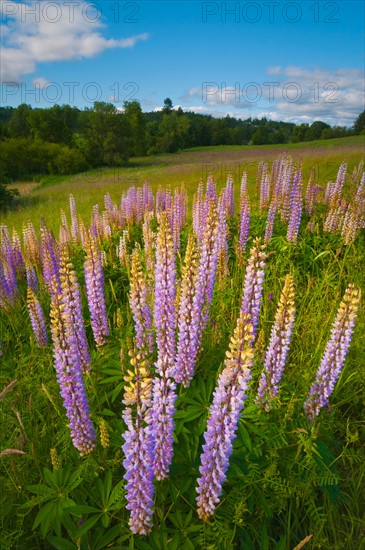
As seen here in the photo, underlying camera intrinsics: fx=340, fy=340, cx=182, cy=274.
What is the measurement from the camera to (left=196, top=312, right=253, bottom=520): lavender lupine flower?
1.67 metres

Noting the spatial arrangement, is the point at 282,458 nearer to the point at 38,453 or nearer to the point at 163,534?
the point at 163,534

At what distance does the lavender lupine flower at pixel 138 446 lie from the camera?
1.63 m

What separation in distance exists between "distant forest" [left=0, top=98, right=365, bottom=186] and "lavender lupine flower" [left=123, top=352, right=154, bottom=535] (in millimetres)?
24790

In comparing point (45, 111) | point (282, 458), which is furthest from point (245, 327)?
point (45, 111)

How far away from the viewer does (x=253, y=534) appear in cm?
238

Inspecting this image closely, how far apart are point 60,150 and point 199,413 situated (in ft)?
186

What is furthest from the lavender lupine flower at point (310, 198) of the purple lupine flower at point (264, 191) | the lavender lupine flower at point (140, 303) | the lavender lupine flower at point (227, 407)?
the lavender lupine flower at point (227, 407)

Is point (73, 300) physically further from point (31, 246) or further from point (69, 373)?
point (31, 246)

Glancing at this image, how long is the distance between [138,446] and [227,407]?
49 centimetres

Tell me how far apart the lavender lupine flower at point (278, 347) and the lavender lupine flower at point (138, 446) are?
1123 mm

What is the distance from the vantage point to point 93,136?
59906 mm

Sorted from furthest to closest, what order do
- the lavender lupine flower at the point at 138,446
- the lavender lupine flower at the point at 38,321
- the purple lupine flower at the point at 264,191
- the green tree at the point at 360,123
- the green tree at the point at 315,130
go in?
1. the green tree at the point at 315,130
2. the green tree at the point at 360,123
3. the purple lupine flower at the point at 264,191
4. the lavender lupine flower at the point at 38,321
5. the lavender lupine flower at the point at 138,446

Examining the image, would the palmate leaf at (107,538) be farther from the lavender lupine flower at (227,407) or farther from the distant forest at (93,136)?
the distant forest at (93,136)

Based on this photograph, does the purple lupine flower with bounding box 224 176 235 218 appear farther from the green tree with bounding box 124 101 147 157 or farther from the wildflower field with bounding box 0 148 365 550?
the green tree with bounding box 124 101 147 157
